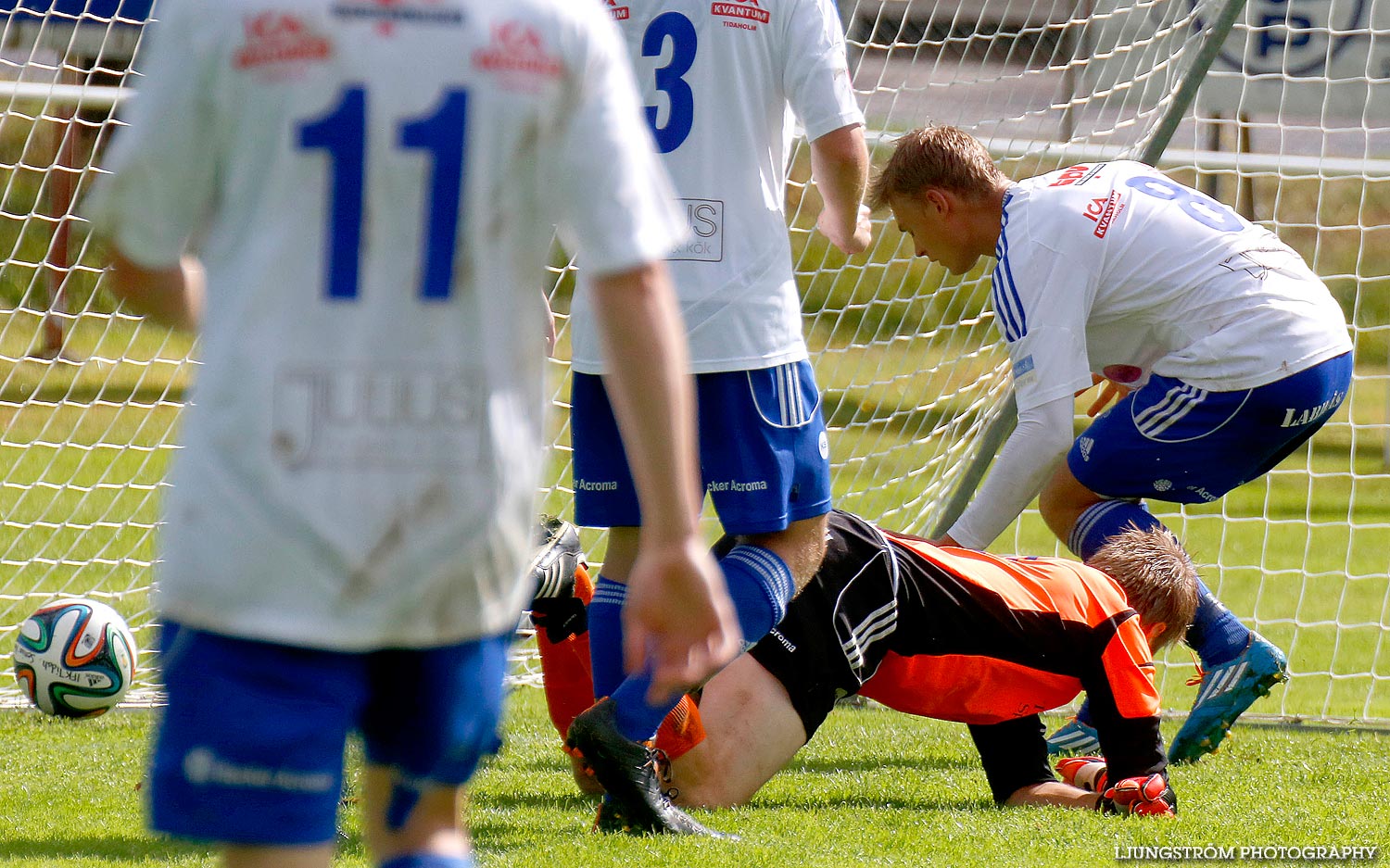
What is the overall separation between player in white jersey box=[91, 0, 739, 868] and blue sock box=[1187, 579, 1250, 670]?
2.59 meters

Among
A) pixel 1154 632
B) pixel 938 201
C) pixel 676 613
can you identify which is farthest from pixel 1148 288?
pixel 676 613

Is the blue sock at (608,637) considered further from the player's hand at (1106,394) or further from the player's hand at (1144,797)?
the player's hand at (1106,394)

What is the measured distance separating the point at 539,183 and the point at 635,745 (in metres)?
1.52

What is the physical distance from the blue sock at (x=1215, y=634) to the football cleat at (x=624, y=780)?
4.78 ft

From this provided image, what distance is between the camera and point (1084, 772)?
329 centimetres

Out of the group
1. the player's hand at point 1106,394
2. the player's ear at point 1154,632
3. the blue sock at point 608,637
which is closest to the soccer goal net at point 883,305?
the player's hand at point 1106,394

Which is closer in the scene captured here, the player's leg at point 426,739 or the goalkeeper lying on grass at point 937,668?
the player's leg at point 426,739

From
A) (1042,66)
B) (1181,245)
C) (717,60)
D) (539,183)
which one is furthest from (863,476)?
(539,183)

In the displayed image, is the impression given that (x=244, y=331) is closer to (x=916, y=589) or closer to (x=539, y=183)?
(x=539, y=183)

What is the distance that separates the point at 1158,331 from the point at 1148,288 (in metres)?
0.15

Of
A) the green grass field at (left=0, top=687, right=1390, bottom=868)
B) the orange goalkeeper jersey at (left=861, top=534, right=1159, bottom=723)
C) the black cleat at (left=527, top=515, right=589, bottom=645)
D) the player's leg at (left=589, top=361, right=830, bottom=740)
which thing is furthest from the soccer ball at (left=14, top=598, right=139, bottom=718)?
the orange goalkeeper jersey at (left=861, top=534, right=1159, bottom=723)

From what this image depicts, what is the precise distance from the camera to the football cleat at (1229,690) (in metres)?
3.49

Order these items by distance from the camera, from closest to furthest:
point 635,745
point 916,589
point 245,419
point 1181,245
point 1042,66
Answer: point 245,419 → point 635,745 → point 916,589 → point 1181,245 → point 1042,66

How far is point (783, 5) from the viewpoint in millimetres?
2713
